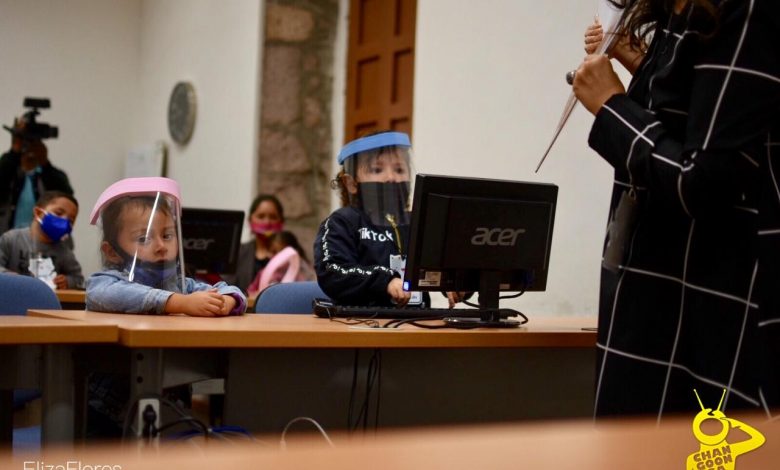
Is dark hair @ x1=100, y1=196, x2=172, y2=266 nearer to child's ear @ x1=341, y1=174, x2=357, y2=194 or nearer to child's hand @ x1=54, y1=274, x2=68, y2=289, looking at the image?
child's ear @ x1=341, y1=174, x2=357, y2=194

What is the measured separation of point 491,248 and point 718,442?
5.34 ft

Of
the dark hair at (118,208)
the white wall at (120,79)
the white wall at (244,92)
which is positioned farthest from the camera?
the white wall at (120,79)

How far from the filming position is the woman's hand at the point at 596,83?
1.68 meters

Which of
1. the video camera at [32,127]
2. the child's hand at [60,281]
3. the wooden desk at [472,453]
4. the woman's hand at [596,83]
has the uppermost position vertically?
the video camera at [32,127]

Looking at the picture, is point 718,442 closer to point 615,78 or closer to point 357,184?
point 615,78

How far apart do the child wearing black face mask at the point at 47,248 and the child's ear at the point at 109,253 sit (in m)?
2.20

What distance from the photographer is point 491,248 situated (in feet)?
7.60

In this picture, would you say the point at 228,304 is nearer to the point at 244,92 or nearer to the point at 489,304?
the point at 489,304

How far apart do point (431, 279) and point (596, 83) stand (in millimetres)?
742

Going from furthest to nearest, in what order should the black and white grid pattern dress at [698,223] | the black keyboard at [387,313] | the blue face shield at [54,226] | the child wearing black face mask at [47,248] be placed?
the blue face shield at [54,226] < the child wearing black face mask at [47,248] < the black keyboard at [387,313] < the black and white grid pattern dress at [698,223]

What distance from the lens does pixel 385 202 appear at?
9.58 feet

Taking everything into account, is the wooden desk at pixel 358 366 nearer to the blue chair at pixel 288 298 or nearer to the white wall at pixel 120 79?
the blue chair at pixel 288 298

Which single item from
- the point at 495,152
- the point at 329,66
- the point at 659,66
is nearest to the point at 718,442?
the point at 659,66

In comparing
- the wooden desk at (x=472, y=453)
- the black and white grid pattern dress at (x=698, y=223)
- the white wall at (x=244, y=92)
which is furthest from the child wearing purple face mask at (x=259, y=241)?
the wooden desk at (x=472, y=453)
